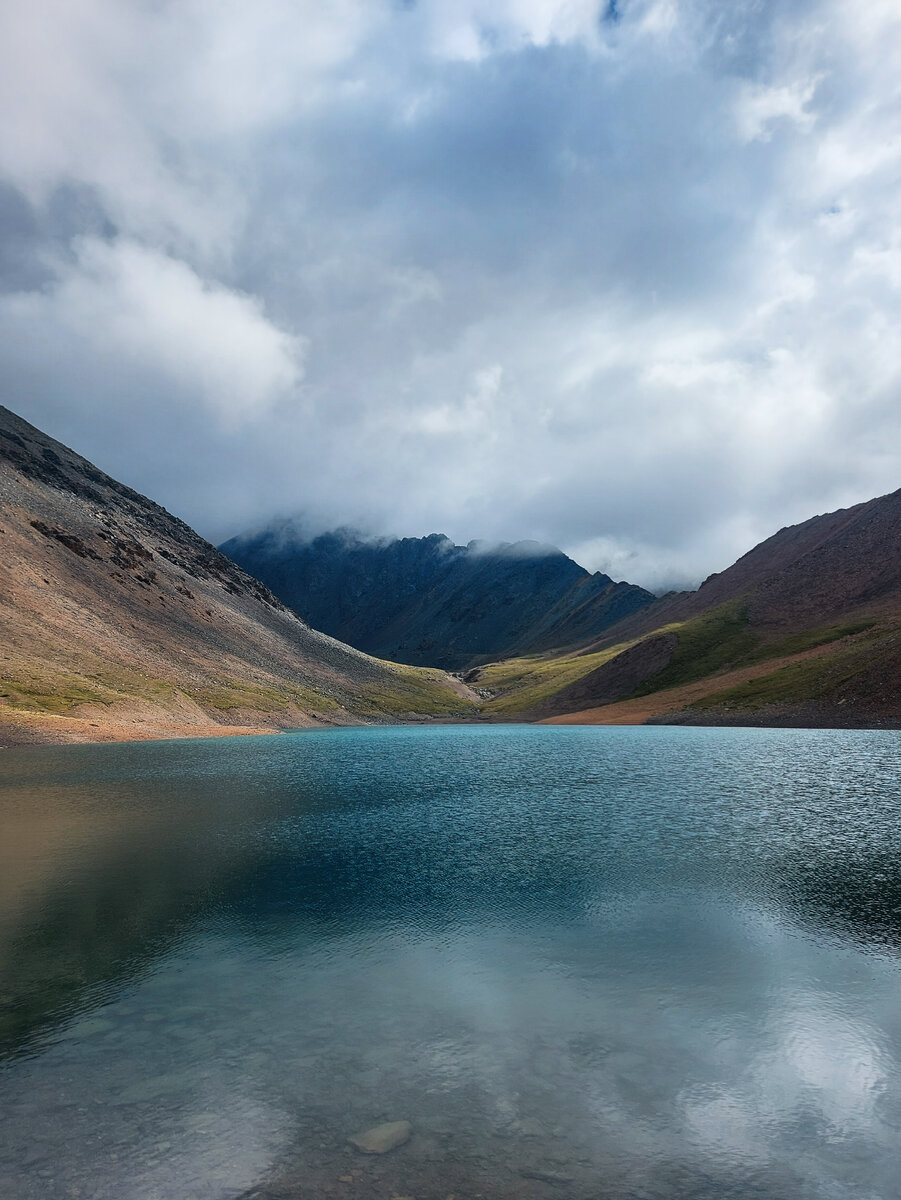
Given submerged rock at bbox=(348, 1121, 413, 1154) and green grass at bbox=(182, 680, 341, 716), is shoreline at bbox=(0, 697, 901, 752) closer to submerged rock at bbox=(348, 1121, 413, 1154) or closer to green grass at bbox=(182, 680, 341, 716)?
green grass at bbox=(182, 680, 341, 716)

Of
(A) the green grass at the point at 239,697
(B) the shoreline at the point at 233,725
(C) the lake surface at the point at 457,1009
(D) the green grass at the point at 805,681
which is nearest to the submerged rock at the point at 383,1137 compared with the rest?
(C) the lake surface at the point at 457,1009

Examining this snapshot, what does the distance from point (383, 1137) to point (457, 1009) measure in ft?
A: 19.7

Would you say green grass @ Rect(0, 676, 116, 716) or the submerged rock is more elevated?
green grass @ Rect(0, 676, 116, 716)

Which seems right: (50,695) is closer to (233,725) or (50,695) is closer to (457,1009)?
(233,725)

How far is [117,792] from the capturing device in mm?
59375

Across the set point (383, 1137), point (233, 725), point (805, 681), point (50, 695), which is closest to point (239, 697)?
point (233, 725)

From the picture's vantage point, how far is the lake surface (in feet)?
40.7

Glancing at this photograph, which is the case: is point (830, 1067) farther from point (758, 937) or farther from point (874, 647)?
point (874, 647)

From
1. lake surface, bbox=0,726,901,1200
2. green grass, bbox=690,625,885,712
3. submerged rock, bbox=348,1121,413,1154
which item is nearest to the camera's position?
lake surface, bbox=0,726,901,1200

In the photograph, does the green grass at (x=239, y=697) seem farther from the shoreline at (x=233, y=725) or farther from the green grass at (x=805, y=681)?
the green grass at (x=805, y=681)

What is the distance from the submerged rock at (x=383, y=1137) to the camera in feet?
41.3

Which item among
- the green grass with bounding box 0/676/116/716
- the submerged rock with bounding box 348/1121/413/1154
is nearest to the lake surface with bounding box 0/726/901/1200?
the submerged rock with bounding box 348/1121/413/1154

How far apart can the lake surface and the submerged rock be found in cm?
24

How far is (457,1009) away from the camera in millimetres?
18594
